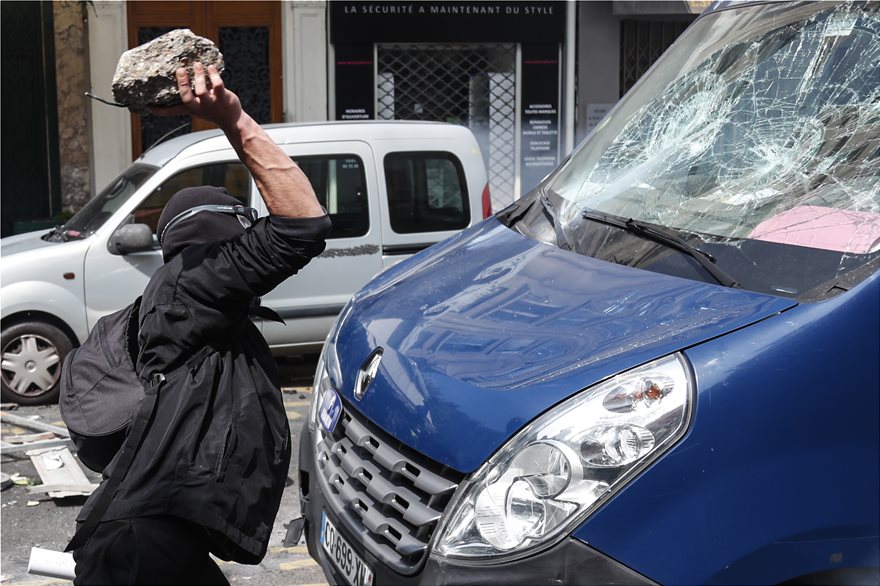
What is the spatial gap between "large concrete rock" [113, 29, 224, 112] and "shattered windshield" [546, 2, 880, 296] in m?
1.32

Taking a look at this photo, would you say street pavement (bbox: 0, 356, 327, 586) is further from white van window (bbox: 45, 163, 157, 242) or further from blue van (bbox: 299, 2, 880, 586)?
white van window (bbox: 45, 163, 157, 242)

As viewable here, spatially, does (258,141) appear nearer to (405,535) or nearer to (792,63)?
(405,535)

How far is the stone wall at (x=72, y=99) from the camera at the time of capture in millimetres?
11875

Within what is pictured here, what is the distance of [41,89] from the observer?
11.9 m

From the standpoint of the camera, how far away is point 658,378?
7.99 ft

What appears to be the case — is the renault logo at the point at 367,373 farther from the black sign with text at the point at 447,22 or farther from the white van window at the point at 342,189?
the black sign with text at the point at 447,22

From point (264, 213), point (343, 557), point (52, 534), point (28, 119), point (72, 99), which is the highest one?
point (72, 99)

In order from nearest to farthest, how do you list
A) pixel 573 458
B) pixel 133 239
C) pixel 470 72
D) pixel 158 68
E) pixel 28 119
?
1. pixel 573 458
2. pixel 158 68
3. pixel 133 239
4. pixel 28 119
5. pixel 470 72

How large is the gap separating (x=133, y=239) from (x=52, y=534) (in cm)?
249

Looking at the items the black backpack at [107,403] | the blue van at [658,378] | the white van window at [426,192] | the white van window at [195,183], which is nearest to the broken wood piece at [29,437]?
the white van window at [195,183]

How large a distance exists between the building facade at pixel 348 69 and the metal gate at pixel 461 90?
0.01 meters

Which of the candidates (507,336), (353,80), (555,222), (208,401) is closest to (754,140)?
(555,222)

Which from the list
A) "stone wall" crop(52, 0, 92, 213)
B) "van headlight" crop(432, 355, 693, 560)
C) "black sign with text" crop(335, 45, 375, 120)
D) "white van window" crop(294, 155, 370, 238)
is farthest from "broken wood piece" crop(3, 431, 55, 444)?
"black sign with text" crop(335, 45, 375, 120)

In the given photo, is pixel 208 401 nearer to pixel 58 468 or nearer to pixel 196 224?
pixel 196 224
